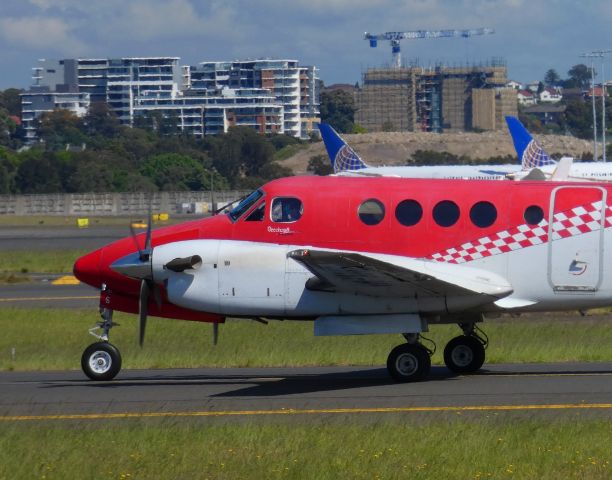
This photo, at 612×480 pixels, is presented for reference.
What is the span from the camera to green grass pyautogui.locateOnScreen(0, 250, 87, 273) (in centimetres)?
5312

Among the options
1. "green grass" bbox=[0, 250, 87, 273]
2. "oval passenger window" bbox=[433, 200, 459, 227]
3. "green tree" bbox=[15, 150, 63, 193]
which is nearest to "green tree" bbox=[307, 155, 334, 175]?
"green tree" bbox=[15, 150, 63, 193]

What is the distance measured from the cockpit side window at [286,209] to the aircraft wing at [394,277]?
105cm

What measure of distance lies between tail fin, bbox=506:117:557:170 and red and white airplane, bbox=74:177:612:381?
184 ft

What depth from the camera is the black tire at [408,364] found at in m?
17.7

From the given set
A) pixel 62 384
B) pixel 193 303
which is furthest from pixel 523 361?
pixel 62 384

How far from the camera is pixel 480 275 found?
17703mm

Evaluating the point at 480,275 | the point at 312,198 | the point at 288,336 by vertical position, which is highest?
the point at 312,198

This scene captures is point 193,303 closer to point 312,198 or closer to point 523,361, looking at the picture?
point 312,198

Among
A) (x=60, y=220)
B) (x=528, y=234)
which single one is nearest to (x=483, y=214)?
(x=528, y=234)

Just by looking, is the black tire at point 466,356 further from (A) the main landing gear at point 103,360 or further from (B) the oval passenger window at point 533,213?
(A) the main landing gear at point 103,360

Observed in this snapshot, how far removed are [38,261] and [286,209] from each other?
41293 millimetres

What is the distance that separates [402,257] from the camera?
17.6 metres

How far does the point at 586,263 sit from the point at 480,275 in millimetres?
1508

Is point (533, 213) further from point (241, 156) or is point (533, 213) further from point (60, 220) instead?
point (241, 156)
